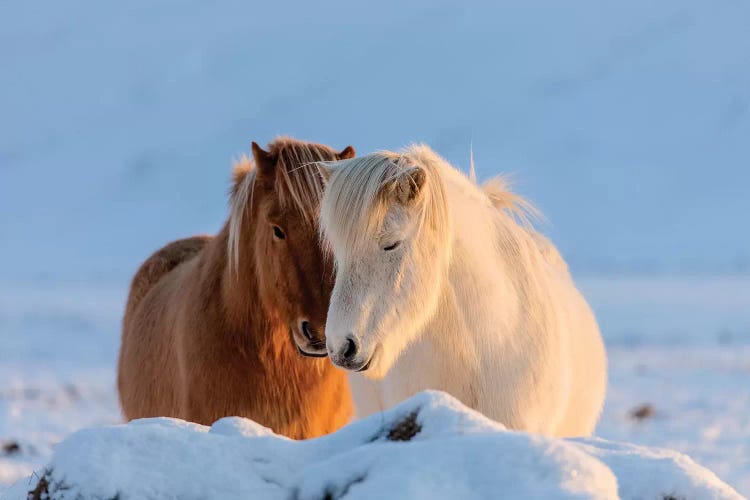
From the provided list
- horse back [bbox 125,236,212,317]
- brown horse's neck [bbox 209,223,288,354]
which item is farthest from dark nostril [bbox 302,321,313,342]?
horse back [bbox 125,236,212,317]

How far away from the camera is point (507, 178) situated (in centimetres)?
525

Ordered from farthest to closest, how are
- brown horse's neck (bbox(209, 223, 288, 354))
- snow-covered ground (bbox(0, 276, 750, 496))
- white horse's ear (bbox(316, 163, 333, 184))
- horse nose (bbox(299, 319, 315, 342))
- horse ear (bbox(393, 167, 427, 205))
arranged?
snow-covered ground (bbox(0, 276, 750, 496))
brown horse's neck (bbox(209, 223, 288, 354))
horse nose (bbox(299, 319, 315, 342))
white horse's ear (bbox(316, 163, 333, 184))
horse ear (bbox(393, 167, 427, 205))

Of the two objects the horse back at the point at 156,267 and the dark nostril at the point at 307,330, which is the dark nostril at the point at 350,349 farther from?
the horse back at the point at 156,267

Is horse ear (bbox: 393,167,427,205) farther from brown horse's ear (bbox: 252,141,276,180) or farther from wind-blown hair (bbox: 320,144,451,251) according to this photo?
brown horse's ear (bbox: 252,141,276,180)

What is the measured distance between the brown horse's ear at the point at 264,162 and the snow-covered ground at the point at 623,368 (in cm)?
245

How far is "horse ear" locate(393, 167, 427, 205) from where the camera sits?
12.9ft

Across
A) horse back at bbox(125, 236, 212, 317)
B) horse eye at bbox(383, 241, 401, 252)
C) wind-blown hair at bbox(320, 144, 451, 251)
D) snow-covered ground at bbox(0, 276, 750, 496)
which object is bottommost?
horse eye at bbox(383, 241, 401, 252)

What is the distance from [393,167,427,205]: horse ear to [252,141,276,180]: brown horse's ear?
1218 millimetres

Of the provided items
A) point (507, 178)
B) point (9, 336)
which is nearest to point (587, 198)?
point (9, 336)

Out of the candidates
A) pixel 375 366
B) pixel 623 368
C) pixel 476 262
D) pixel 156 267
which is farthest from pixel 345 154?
pixel 623 368

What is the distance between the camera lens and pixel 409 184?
3957mm

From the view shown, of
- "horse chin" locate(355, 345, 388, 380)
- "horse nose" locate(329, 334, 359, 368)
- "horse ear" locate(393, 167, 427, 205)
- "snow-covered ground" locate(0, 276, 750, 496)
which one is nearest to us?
"horse nose" locate(329, 334, 359, 368)

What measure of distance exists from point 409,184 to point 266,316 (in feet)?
4.35

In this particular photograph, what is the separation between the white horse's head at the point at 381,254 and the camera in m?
3.78
